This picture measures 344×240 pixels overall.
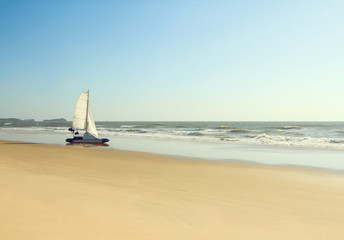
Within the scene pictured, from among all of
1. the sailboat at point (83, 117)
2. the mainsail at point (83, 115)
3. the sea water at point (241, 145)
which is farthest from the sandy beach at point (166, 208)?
the mainsail at point (83, 115)

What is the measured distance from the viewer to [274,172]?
11578mm

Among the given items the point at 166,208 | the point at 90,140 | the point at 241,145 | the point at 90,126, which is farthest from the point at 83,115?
the point at 166,208

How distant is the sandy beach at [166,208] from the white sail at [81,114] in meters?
21.1

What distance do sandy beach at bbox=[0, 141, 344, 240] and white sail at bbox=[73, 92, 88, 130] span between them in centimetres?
2107

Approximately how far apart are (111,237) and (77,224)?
790 millimetres

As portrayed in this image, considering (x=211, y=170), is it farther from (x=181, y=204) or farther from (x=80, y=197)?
(x=80, y=197)

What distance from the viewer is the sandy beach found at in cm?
446

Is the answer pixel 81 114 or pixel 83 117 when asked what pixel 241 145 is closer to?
pixel 83 117

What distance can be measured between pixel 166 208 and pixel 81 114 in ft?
84.4

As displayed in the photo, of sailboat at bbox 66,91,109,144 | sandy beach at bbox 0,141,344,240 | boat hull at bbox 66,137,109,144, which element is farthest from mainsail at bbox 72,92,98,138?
sandy beach at bbox 0,141,344,240

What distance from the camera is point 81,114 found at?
2941 cm

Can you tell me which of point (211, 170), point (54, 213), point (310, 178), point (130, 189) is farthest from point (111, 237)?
point (310, 178)

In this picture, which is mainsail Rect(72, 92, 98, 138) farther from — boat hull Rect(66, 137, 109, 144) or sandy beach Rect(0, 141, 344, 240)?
sandy beach Rect(0, 141, 344, 240)

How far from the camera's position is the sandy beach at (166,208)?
446 centimetres
